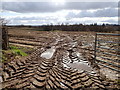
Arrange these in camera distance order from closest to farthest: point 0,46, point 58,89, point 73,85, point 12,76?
1. point 58,89
2. point 73,85
3. point 12,76
4. point 0,46

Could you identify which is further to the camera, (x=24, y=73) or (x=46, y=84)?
(x=24, y=73)

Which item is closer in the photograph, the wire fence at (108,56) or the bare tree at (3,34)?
the wire fence at (108,56)

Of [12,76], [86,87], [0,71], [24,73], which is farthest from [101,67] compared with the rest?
[0,71]

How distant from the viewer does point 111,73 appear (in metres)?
4.54

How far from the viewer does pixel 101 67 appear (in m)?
5.19

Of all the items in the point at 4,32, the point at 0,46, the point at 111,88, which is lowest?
the point at 111,88

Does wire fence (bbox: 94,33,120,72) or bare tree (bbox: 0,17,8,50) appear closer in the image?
wire fence (bbox: 94,33,120,72)

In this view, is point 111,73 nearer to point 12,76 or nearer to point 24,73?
point 24,73

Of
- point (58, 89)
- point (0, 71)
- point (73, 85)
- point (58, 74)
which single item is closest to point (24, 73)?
point (0, 71)

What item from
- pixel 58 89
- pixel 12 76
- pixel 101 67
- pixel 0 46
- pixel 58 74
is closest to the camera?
pixel 58 89

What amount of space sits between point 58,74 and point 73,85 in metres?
Result: 0.96

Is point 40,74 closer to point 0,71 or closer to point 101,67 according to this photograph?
point 0,71

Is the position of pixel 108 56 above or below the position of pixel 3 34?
below

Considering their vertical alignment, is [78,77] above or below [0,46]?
below
